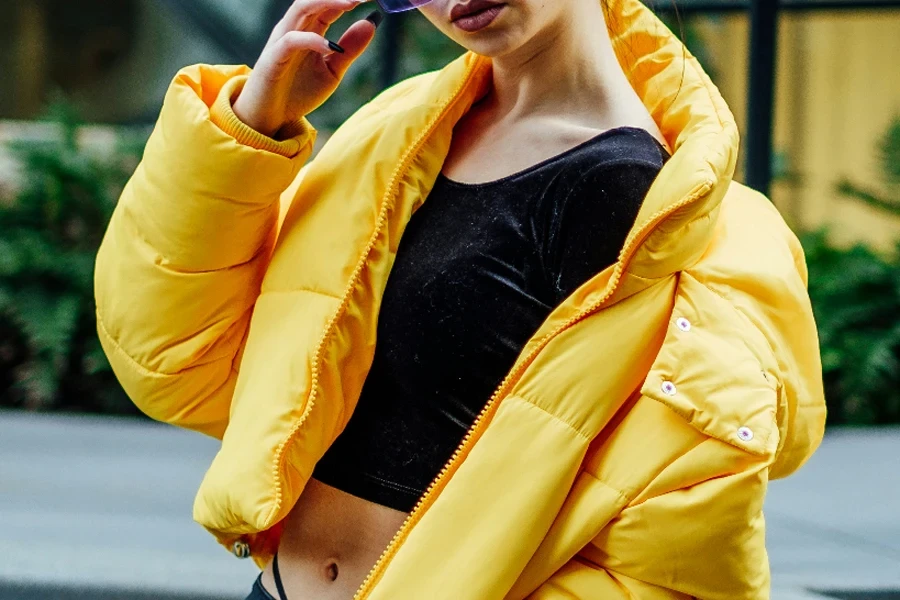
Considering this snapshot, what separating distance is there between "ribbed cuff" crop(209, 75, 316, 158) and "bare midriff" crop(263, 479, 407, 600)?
0.46 metres

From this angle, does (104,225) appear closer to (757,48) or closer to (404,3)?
(757,48)

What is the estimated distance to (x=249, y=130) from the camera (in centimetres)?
159

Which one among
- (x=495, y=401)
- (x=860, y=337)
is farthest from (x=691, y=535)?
(x=860, y=337)

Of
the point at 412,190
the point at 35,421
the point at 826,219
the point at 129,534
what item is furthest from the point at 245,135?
the point at 826,219

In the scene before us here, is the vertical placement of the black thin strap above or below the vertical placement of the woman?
below

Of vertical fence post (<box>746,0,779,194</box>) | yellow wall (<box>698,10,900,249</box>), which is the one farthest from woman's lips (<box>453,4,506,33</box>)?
yellow wall (<box>698,10,900,249</box>)

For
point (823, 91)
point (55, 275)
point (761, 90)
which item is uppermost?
point (761, 90)

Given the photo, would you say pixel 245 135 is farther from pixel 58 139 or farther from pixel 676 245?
pixel 58 139

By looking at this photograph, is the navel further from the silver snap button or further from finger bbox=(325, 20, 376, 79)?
finger bbox=(325, 20, 376, 79)

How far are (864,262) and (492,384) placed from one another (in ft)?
17.3

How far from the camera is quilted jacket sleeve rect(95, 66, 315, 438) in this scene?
5.22 ft

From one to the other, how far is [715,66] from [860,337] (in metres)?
3.77

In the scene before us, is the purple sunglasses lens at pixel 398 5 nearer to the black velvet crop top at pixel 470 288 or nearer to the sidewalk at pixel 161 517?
the black velvet crop top at pixel 470 288

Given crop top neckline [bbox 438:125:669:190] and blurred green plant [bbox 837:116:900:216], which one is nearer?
crop top neckline [bbox 438:125:669:190]
